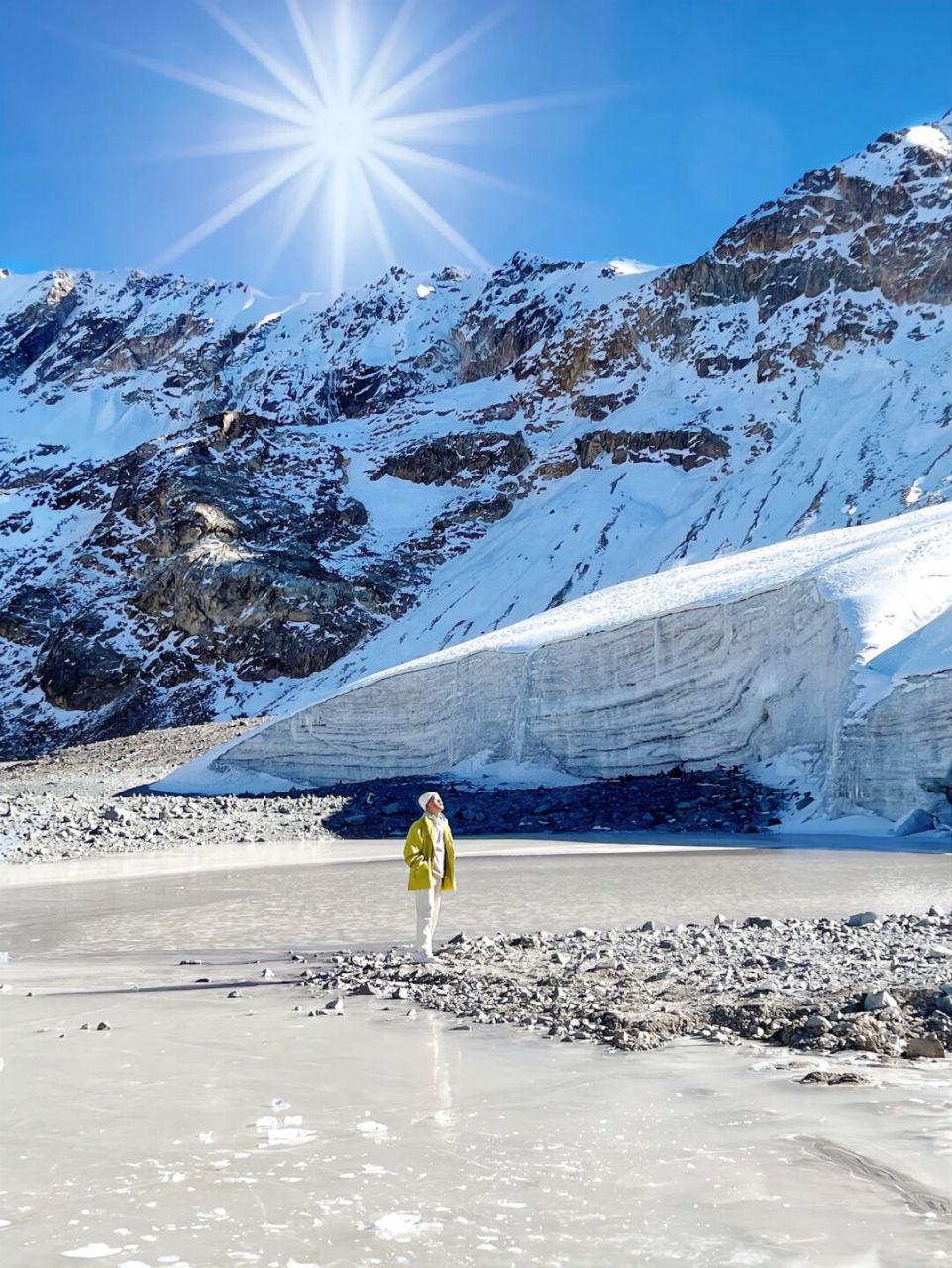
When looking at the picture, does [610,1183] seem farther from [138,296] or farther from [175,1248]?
[138,296]

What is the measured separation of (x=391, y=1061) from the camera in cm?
512

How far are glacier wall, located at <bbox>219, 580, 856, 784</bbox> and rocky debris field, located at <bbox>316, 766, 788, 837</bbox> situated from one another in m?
1.18

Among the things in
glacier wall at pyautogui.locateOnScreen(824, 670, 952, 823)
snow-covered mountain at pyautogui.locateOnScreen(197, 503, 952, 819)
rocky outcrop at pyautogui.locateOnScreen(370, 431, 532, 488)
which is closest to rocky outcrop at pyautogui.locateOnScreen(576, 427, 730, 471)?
rocky outcrop at pyautogui.locateOnScreen(370, 431, 532, 488)

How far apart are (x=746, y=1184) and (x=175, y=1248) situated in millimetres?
1705

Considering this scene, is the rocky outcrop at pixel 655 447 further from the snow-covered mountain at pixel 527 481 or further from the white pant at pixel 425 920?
the white pant at pixel 425 920

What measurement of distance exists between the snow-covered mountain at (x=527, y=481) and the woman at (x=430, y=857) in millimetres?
45319

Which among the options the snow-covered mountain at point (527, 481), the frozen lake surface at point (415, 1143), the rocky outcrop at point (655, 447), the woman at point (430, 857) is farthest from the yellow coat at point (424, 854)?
the rocky outcrop at point (655, 447)

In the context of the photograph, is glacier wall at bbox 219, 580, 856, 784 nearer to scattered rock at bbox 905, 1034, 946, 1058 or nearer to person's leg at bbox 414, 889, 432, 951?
person's leg at bbox 414, 889, 432, 951

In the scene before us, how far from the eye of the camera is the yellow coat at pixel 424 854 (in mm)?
8438

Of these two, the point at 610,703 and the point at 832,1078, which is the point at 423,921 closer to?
the point at 832,1078

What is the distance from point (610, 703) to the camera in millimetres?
27766

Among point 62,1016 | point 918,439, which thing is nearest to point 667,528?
point 918,439

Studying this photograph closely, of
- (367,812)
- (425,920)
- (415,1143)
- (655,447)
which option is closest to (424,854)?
(425,920)

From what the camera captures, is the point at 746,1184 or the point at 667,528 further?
the point at 667,528
